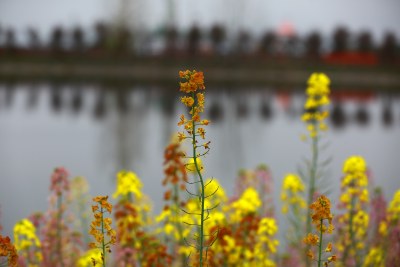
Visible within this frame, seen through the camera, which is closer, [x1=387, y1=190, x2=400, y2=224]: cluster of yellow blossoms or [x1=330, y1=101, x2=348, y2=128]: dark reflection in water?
[x1=387, y1=190, x2=400, y2=224]: cluster of yellow blossoms

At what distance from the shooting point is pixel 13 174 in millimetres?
18859

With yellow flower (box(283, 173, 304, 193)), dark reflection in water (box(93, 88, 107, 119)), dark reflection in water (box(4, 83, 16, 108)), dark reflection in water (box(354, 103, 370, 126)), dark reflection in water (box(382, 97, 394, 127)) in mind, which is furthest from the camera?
dark reflection in water (box(4, 83, 16, 108))

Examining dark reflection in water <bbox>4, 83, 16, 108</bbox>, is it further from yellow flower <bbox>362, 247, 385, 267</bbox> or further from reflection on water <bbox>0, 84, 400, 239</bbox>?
yellow flower <bbox>362, 247, 385, 267</bbox>

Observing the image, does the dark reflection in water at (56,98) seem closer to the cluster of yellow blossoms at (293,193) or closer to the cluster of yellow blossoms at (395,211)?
the cluster of yellow blossoms at (293,193)

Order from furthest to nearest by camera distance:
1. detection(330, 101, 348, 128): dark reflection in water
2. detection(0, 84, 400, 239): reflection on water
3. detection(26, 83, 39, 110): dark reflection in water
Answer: detection(26, 83, 39, 110): dark reflection in water, detection(330, 101, 348, 128): dark reflection in water, detection(0, 84, 400, 239): reflection on water

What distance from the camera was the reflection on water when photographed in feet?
58.3

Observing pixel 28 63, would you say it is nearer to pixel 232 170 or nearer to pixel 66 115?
pixel 66 115

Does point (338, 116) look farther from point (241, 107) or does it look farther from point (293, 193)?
point (293, 193)

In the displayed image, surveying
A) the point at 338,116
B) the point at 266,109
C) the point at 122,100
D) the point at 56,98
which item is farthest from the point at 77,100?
the point at 338,116

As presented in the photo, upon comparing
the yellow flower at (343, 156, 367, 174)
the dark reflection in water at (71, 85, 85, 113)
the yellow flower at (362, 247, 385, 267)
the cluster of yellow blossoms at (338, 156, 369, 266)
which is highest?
the dark reflection in water at (71, 85, 85, 113)

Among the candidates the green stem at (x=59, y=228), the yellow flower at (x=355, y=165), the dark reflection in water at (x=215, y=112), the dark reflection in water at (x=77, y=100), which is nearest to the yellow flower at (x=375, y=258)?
the yellow flower at (x=355, y=165)

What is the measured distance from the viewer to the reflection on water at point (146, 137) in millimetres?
17781

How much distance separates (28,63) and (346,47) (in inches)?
2307

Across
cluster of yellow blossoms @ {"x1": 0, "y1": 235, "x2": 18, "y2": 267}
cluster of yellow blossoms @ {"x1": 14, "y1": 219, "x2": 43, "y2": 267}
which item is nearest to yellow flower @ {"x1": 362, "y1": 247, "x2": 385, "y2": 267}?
cluster of yellow blossoms @ {"x1": 14, "y1": 219, "x2": 43, "y2": 267}
